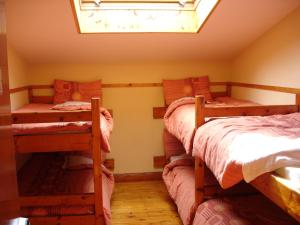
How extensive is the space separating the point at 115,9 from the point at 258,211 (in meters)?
1.95

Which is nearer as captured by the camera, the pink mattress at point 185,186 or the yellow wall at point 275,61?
the pink mattress at point 185,186

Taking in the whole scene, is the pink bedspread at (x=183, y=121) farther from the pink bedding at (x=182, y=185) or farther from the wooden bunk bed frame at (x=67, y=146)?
the wooden bunk bed frame at (x=67, y=146)

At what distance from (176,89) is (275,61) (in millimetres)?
1097

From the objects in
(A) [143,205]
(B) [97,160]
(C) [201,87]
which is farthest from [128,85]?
(B) [97,160]

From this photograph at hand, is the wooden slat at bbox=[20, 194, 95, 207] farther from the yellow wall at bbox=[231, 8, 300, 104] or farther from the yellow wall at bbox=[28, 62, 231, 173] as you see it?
the yellow wall at bbox=[231, 8, 300, 104]

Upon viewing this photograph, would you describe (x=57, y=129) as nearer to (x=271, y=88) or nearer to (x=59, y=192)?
(x=59, y=192)

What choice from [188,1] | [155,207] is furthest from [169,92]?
[155,207]

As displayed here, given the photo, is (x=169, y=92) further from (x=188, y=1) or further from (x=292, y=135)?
(x=292, y=135)

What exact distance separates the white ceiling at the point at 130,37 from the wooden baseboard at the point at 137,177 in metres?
1.31

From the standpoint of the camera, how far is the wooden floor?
2.45 m

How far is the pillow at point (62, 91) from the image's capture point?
3.16 meters

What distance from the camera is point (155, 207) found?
269 cm

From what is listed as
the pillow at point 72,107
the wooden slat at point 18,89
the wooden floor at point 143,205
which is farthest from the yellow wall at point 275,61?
the wooden slat at point 18,89

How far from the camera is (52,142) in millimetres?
1838
